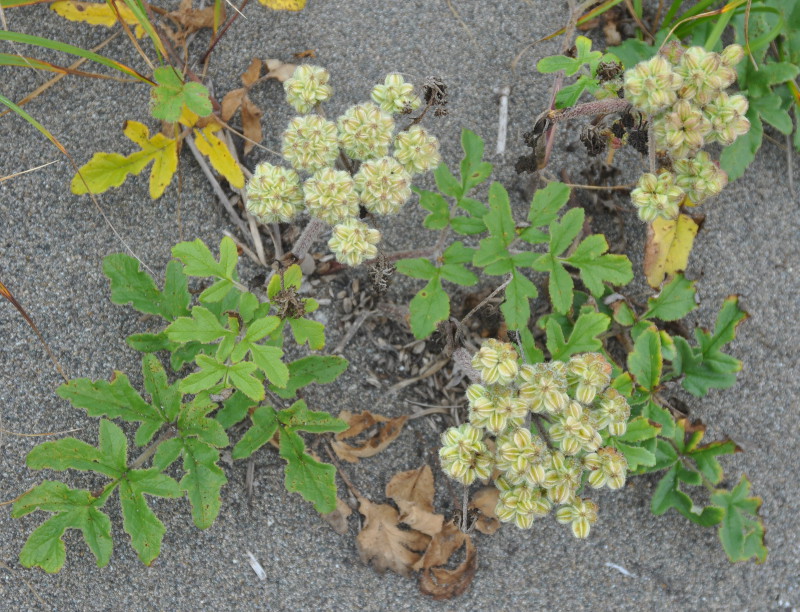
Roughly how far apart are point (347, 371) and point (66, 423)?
0.87 metres

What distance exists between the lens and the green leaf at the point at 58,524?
199 centimetres

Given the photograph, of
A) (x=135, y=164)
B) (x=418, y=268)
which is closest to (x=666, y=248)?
(x=418, y=268)

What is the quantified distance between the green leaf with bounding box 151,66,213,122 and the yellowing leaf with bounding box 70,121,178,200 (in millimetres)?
168

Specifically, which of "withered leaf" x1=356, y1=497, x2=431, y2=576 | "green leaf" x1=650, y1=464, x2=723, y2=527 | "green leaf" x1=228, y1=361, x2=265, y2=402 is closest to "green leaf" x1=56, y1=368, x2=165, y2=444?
"green leaf" x1=228, y1=361, x2=265, y2=402

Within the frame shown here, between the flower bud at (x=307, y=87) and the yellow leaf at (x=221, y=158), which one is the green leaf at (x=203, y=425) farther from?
the flower bud at (x=307, y=87)

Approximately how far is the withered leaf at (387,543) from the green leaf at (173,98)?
130 cm

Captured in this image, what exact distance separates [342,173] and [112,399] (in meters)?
0.92

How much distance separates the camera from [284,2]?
2422 millimetres

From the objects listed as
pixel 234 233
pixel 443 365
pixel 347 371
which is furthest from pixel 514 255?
pixel 234 233

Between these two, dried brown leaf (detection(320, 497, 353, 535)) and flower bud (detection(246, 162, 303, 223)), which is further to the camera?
dried brown leaf (detection(320, 497, 353, 535))

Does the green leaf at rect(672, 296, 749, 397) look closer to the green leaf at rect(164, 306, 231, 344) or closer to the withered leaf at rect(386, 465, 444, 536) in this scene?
the withered leaf at rect(386, 465, 444, 536)

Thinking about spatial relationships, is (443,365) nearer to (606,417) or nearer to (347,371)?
(347,371)

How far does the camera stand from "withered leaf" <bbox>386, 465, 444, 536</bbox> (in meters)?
2.30

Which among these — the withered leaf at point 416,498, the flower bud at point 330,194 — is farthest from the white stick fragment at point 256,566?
the flower bud at point 330,194
